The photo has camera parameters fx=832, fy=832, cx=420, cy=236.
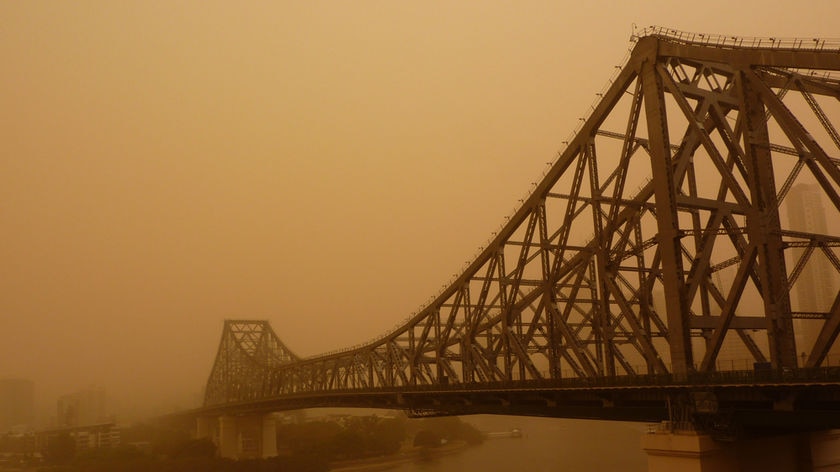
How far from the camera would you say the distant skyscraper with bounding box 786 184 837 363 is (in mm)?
38406

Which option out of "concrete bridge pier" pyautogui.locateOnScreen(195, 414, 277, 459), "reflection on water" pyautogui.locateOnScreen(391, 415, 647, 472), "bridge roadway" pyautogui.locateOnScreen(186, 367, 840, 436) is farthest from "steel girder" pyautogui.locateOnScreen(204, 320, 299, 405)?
"bridge roadway" pyautogui.locateOnScreen(186, 367, 840, 436)

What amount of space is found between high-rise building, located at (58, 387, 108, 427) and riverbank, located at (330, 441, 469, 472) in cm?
3578

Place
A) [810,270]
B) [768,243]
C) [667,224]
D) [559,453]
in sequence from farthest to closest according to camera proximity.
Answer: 1. [559,453]
2. [810,270]
3. [667,224]
4. [768,243]

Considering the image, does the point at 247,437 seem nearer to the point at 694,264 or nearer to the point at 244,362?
the point at 244,362

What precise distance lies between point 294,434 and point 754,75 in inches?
3198

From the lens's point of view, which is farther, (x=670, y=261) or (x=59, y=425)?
(x=59, y=425)

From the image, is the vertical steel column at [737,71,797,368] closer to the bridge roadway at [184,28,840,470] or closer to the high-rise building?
the bridge roadway at [184,28,840,470]

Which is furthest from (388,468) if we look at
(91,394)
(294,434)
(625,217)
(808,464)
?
(808,464)

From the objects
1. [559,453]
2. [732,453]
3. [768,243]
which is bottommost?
[559,453]

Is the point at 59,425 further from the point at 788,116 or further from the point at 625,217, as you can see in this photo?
the point at 788,116

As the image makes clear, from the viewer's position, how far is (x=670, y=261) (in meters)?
24.5

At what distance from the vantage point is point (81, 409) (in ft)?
342

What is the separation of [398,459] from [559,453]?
18742mm

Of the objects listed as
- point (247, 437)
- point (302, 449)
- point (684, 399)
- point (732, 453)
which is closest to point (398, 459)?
point (302, 449)
